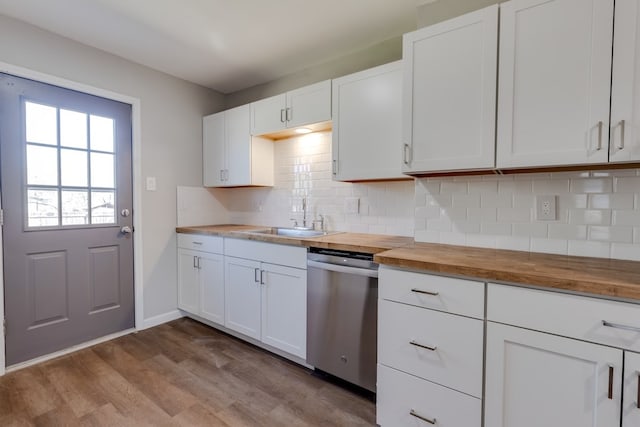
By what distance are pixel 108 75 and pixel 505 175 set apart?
306 cm

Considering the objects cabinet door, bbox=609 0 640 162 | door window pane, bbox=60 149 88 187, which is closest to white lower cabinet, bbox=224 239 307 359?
door window pane, bbox=60 149 88 187

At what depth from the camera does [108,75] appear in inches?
98.7

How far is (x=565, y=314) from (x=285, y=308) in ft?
5.26

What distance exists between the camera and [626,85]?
48.0 inches

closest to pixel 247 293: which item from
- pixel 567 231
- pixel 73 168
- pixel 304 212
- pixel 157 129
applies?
pixel 304 212

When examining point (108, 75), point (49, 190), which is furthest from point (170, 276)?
point (108, 75)

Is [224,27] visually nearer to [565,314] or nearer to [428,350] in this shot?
[428,350]

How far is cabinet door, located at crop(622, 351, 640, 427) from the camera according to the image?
3.25 ft

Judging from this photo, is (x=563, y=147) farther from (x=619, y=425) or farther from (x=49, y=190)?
(x=49, y=190)

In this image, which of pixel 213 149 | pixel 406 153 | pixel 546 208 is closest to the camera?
pixel 546 208

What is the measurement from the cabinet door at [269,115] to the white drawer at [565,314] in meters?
2.01

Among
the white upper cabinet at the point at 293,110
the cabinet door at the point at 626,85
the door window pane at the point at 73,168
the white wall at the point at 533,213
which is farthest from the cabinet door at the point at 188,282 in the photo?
the cabinet door at the point at 626,85

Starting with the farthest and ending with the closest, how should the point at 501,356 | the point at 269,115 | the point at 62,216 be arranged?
the point at 269,115 → the point at 62,216 → the point at 501,356

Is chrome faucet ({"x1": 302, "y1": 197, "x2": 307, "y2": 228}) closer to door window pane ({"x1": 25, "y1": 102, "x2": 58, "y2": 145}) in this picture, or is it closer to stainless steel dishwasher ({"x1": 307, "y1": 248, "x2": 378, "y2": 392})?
stainless steel dishwasher ({"x1": 307, "y1": 248, "x2": 378, "y2": 392})
